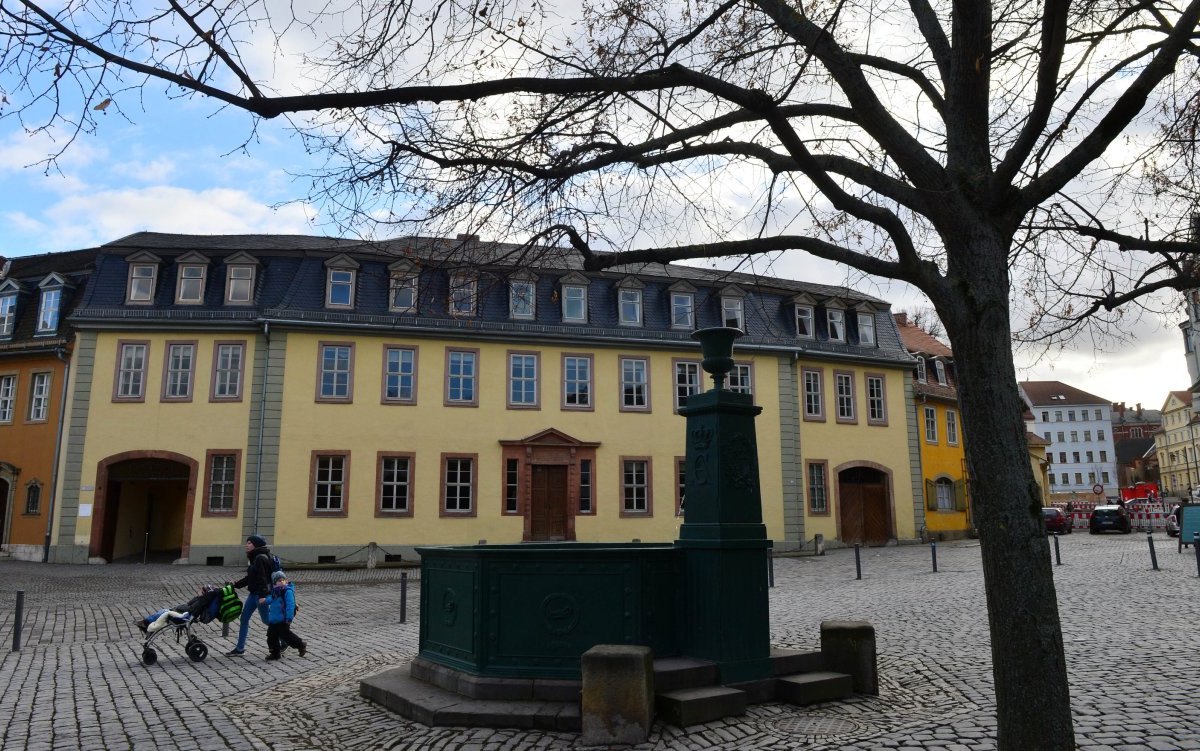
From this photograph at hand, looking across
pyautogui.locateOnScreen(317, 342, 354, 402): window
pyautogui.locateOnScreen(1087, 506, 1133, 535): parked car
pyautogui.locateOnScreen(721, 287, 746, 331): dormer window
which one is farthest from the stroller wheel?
pyautogui.locateOnScreen(1087, 506, 1133, 535): parked car

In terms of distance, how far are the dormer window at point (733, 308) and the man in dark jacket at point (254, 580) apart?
21.7 meters

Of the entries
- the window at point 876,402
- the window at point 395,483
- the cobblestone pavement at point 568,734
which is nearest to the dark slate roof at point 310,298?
the window at point 395,483

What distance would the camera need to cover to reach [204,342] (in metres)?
26.1

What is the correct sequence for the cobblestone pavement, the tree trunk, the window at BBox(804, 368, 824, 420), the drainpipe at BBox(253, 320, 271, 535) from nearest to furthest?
the tree trunk → the cobblestone pavement → the drainpipe at BBox(253, 320, 271, 535) → the window at BBox(804, 368, 824, 420)

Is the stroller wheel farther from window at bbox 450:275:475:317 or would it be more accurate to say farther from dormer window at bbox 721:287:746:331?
dormer window at bbox 721:287:746:331

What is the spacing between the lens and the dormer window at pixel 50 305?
28.3 meters

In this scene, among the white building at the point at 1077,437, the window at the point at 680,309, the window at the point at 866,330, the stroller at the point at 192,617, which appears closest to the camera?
the stroller at the point at 192,617

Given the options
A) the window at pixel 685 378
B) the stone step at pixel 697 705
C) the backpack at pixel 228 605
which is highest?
the window at pixel 685 378

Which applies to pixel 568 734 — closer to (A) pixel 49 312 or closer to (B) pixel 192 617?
(B) pixel 192 617

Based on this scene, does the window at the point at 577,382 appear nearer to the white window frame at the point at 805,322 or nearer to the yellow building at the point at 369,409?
the yellow building at the point at 369,409

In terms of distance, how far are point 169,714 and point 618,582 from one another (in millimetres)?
4099

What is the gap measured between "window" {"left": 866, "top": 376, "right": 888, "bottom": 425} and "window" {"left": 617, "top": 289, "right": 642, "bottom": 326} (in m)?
9.67

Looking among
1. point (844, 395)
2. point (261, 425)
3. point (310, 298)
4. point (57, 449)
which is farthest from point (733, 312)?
point (57, 449)

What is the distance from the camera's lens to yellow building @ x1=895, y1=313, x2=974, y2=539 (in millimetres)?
34844
